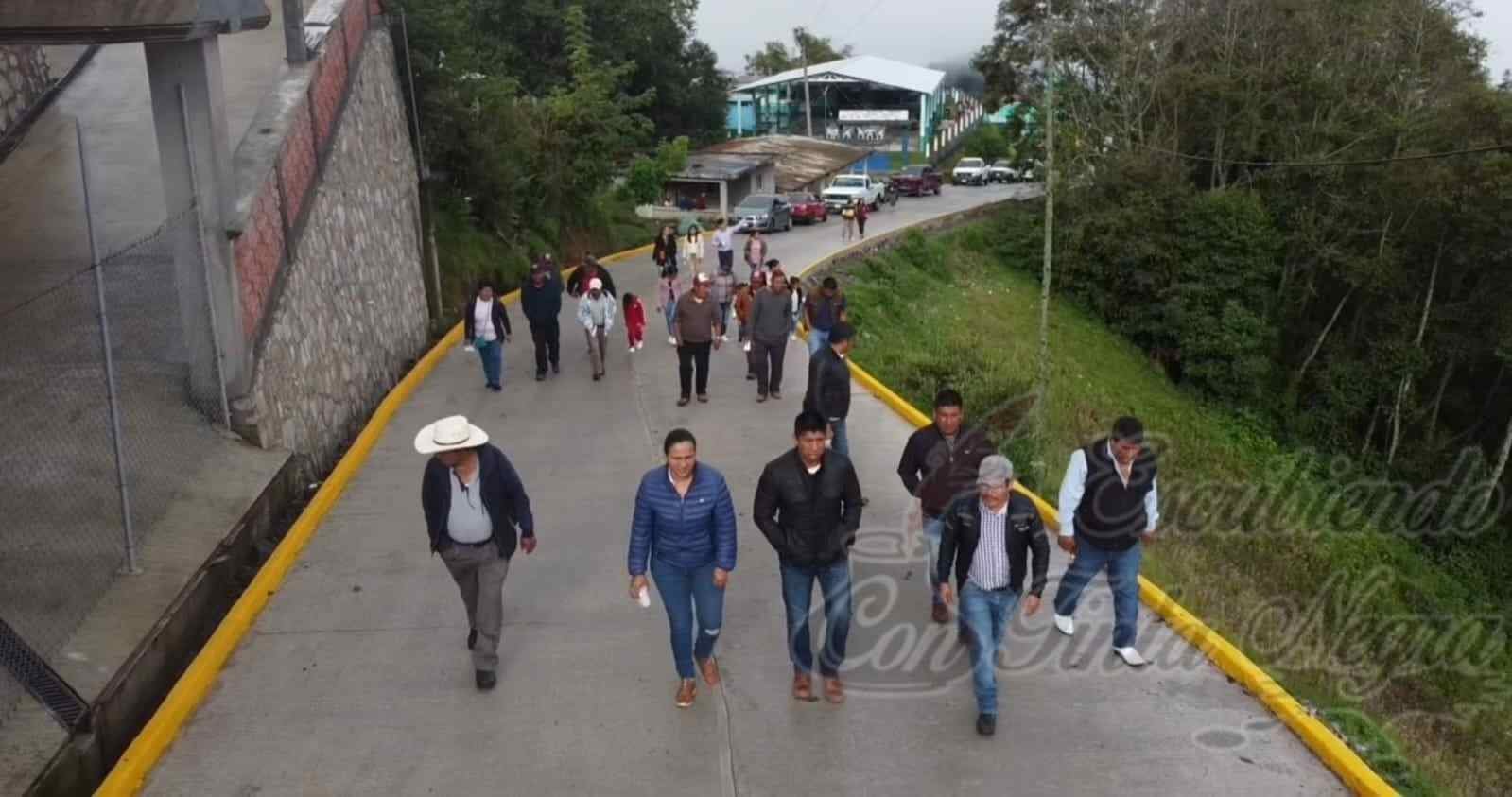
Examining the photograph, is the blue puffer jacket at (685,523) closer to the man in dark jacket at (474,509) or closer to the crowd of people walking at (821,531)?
the crowd of people walking at (821,531)

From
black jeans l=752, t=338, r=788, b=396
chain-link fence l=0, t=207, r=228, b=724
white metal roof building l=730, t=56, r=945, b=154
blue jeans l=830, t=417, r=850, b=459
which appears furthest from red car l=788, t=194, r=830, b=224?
white metal roof building l=730, t=56, r=945, b=154

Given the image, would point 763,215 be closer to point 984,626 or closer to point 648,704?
point 648,704

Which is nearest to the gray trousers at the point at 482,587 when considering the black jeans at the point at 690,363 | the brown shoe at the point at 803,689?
the brown shoe at the point at 803,689

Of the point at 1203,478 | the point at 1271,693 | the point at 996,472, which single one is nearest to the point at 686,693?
the point at 996,472

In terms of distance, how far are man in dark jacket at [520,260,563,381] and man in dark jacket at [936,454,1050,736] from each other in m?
8.60

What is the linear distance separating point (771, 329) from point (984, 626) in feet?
24.3

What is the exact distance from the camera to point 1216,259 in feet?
106

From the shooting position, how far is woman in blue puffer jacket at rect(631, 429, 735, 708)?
5.87m

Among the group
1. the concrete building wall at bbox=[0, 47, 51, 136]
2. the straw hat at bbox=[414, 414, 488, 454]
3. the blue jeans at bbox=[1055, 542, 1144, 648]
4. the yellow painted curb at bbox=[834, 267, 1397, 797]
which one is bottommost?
the yellow painted curb at bbox=[834, 267, 1397, 797]

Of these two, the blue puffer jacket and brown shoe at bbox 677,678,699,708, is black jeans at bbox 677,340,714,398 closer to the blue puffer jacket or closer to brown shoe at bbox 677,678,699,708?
brown shoe at bbox 677,678,699,708

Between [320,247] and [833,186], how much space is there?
121 ft

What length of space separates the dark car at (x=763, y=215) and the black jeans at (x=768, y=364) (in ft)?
76.3

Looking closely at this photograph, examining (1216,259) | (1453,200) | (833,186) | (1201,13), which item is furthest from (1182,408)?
(833,186)

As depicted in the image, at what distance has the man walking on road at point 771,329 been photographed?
42.8ft
